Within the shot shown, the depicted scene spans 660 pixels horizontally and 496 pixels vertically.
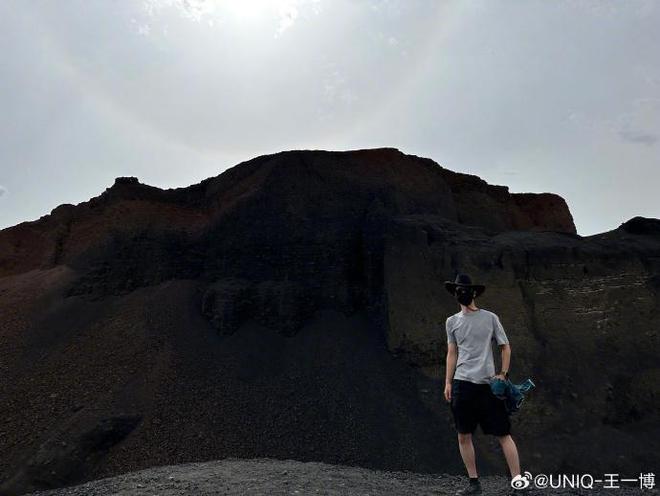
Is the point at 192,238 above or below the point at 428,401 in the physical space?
above

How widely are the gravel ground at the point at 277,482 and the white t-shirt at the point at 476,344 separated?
A: 1.48m

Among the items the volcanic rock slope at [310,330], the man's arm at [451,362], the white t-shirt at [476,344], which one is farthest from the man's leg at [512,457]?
the volcanic rock slope at [310,330]

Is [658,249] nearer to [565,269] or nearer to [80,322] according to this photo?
[565,269]

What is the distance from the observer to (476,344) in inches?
188

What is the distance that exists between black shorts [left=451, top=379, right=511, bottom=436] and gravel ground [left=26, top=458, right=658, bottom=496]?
0.99 m

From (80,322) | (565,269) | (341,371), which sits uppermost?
(565,269)

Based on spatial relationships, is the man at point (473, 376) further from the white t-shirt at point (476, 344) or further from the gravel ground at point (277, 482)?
the gravel ground at point (277, 482)

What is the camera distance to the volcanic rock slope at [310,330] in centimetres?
798

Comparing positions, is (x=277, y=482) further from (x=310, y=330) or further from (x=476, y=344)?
(x=310, y=330)

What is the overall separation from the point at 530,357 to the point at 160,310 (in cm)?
852

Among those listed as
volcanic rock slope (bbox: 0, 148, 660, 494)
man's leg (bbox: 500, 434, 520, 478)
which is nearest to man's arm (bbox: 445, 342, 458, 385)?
man's leg (bbox: 500, 434, 520, 478)

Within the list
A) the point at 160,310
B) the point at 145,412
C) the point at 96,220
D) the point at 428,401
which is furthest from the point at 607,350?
the point at 96,220

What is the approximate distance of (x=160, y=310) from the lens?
11406 mm

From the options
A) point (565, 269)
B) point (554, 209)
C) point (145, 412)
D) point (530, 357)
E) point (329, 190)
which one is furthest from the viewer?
point (554, 209)
